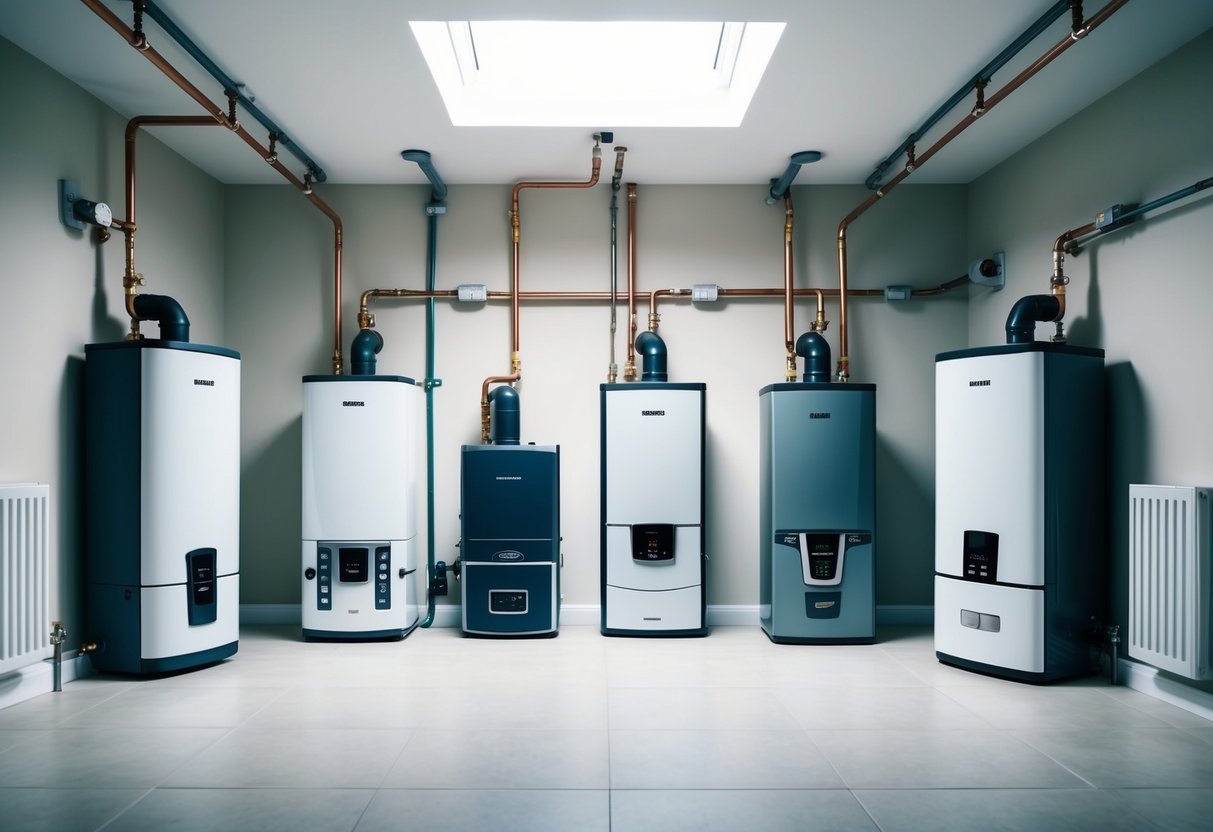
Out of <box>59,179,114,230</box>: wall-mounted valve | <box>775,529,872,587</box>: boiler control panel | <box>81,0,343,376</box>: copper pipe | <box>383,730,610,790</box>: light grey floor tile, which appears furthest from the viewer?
<box>775,529,872,587</box>: boiler control panel

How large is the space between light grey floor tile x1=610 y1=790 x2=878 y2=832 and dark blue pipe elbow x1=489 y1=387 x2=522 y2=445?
251 cm

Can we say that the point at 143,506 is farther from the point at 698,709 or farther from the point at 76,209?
the point at 698,709

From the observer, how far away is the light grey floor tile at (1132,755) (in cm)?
252

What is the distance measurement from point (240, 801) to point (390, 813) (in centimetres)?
49

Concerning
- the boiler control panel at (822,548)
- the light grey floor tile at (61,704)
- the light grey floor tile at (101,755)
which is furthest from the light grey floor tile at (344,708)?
the boiler control panel at (822,548)

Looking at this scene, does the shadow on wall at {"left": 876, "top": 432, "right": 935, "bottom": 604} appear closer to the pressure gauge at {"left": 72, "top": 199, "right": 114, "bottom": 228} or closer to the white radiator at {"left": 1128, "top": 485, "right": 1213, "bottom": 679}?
the white radiator at {"left": 1128, "top": 485, "right": 1213, "bottom": 679}

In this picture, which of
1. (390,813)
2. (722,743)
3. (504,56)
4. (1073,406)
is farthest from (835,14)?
(390,813)

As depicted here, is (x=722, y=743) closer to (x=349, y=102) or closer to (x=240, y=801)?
(x=240, y=801)

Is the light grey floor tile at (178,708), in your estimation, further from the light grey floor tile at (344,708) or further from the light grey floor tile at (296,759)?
the light grey floor tile at (296,759)

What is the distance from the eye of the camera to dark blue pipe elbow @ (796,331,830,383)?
4.59 metres

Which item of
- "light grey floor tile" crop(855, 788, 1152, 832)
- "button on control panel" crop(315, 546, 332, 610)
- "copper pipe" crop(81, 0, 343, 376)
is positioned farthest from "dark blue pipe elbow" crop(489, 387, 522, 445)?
"light grey floor tile" crop(855, 788, 1152, 832)

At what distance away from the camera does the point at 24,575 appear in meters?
3.10

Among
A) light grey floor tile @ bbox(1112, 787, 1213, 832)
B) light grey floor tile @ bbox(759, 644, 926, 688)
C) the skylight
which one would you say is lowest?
light grey floor tile @ bbox(759, 644, 926, 688)

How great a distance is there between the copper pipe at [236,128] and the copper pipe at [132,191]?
0.15 meters
